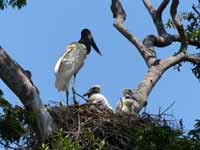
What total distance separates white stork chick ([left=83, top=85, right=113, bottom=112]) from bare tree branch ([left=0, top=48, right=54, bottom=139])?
1712 mm

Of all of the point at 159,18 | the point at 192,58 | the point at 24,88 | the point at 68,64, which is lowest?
the point at 24,88

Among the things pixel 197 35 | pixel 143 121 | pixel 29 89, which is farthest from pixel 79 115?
pixel 197 35

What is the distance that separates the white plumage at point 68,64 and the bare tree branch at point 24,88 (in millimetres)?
2934

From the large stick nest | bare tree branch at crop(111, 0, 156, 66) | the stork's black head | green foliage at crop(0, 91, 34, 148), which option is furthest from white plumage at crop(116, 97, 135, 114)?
green foliage at crop(0, 91, 34, 148)

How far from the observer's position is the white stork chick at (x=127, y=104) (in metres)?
11.9

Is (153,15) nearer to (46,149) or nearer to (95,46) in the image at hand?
(95,46)

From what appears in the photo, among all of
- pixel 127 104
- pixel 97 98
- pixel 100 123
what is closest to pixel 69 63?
pixel 97 98

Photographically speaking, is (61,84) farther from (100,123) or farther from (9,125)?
(9,125)

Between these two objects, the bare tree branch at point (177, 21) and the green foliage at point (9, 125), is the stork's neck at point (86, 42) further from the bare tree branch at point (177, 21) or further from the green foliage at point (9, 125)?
the green foliage at point (9, 125)

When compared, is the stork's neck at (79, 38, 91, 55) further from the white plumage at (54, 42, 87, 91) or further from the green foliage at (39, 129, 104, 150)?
the green foliage at (39, 129, 104, 150)

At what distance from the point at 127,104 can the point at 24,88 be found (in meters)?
2.75

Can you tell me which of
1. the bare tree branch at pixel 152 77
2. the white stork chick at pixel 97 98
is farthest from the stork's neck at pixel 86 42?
the bare tree branch at pixel 152 77

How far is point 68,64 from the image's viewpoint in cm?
1306

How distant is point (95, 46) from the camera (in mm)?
14703
